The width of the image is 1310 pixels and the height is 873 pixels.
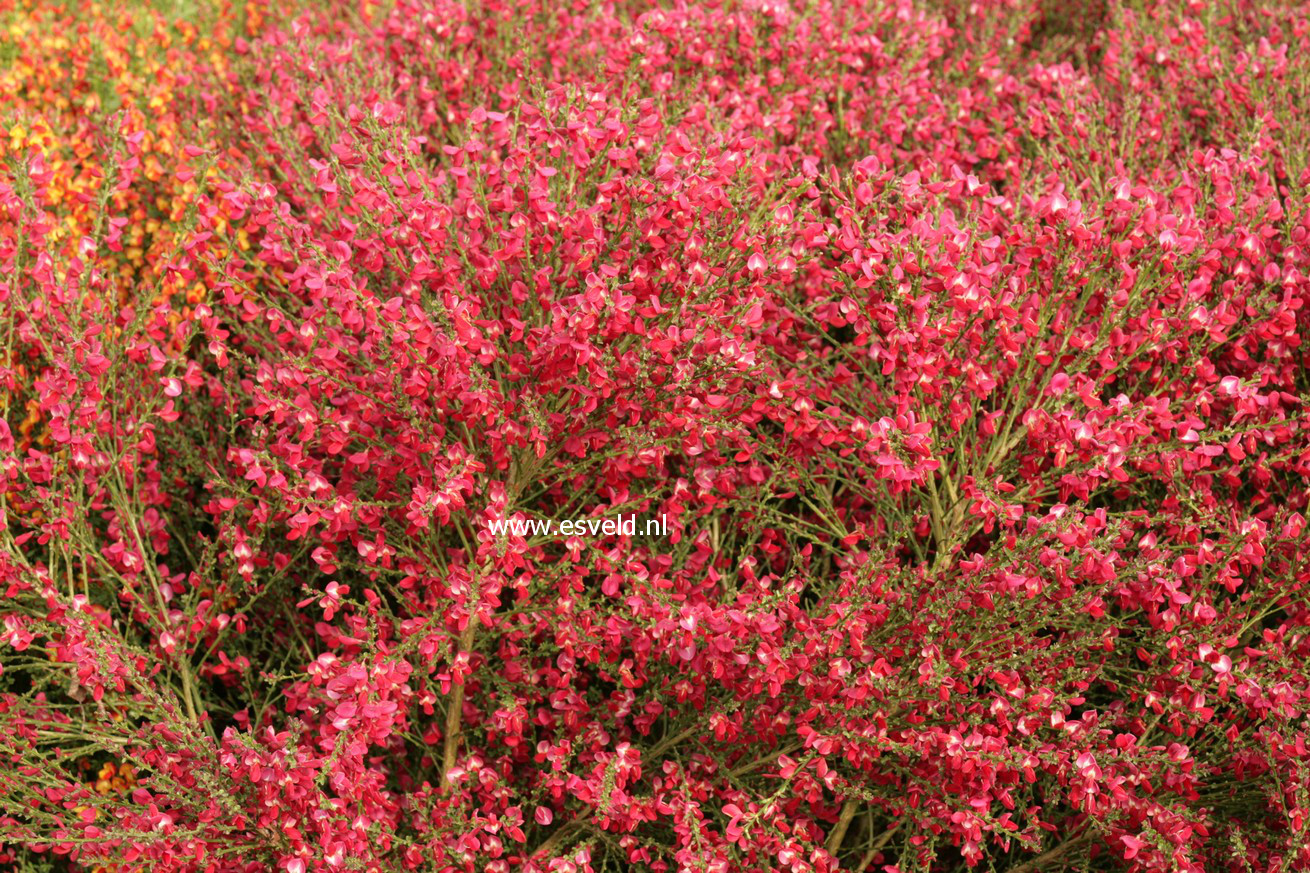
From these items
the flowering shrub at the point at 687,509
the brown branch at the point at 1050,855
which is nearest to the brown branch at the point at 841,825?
the flowering shrub at the point at 687,509

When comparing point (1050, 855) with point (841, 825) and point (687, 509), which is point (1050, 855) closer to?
point (841, 825)

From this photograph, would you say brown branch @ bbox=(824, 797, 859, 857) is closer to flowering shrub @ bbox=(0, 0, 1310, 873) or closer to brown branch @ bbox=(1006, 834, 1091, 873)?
flowering shrub @ bbox=(0, 0, 1310, 873)

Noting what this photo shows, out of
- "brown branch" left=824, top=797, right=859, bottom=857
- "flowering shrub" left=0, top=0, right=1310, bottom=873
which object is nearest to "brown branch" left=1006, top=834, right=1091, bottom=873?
"flowering shrub" left=0, top=0, right=1310, bottom=873

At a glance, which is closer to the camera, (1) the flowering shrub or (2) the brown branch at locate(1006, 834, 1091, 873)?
(1) the flowering shrub

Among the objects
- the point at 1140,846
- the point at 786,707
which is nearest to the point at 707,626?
the point at 786,707

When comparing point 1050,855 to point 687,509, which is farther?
point 687,509

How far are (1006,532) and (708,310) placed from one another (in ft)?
2.99

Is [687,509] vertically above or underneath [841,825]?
above

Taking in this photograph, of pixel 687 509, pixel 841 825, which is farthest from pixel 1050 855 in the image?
pixel 687 509

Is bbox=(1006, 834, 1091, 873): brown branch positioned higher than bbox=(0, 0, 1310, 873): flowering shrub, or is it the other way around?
bbox=(0, 0, 1310, 873): flowering shrub

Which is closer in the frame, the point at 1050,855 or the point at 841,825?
the point at 1050,855

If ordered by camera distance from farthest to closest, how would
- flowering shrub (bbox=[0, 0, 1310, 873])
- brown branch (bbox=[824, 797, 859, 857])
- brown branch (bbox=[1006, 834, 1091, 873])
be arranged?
brown branch (bbox=[824, 797, 859, 857]), brown branch (bbox=[1006, 834, 1091, 873]), flowering shrub (bbox=[0, 0, 1310, 873])

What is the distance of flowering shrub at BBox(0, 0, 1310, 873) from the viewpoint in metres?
3.16

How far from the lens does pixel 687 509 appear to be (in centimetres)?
371
